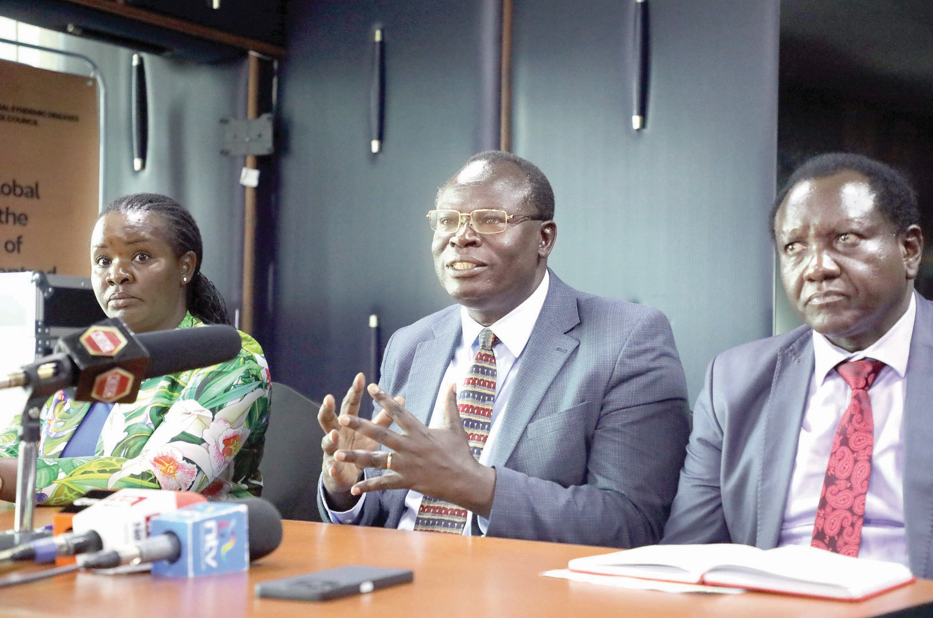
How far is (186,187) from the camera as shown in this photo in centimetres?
379

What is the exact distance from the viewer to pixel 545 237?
7.88ft

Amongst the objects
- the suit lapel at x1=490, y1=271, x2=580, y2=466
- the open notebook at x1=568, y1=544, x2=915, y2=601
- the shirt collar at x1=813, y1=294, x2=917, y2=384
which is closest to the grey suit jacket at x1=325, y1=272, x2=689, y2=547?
the suit lapel at x1=490, y1=271, x2=580, y2=466

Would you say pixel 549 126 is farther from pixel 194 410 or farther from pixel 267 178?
pixel 194 410

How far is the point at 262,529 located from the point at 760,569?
56 centimetres

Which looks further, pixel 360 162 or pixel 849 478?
pixel 360 162

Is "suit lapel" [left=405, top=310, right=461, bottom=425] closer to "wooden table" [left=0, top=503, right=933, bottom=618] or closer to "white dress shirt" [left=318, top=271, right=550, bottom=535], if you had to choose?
"white dress shirt" [left=318, top=271, right=550, bottom=535]

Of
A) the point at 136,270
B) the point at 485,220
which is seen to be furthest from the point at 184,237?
the point at 485,220

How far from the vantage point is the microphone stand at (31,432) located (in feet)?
3.52

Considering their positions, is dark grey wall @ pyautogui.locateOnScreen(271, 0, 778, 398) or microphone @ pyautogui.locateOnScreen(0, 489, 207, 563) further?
dark grey wall @ pyautogui.locateOnScreen(271, 0, 778, 398)

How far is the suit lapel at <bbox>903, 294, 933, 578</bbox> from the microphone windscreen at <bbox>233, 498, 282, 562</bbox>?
1.06 m

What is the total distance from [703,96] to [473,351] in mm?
1046

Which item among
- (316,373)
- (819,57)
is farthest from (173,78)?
(819,57)

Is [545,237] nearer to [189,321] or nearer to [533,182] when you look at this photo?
[533,182]

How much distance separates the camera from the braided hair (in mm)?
2518
